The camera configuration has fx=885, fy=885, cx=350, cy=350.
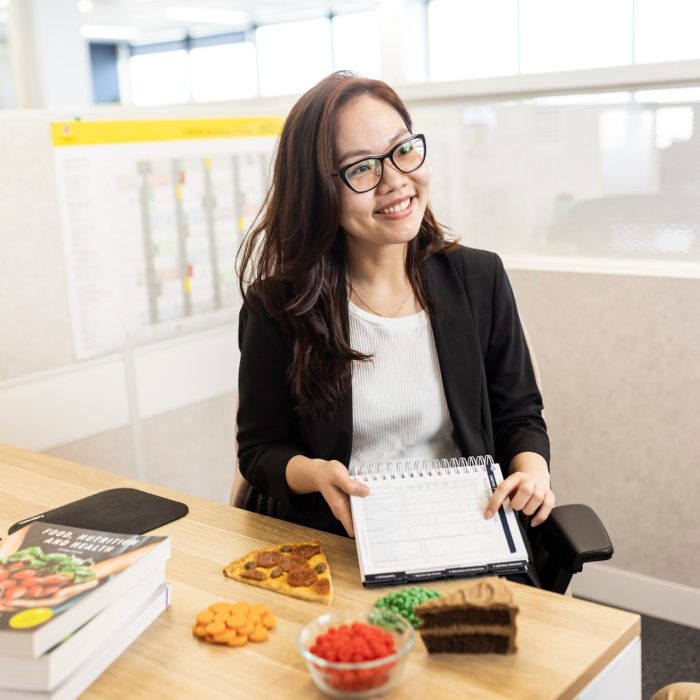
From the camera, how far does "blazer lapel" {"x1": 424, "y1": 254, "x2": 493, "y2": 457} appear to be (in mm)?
1582

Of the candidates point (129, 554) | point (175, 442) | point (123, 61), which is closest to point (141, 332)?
point (175, 442)

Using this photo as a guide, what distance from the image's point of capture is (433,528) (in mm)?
1253

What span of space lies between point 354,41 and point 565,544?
35.5ft

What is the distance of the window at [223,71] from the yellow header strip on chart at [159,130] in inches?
394

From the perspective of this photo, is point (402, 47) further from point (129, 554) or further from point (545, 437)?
point (129, 554)

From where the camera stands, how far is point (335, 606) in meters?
1.17

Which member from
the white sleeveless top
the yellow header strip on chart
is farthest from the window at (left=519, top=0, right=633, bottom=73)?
the white sleeveless top

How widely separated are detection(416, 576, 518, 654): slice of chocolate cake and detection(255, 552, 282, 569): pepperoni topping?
1.02ft

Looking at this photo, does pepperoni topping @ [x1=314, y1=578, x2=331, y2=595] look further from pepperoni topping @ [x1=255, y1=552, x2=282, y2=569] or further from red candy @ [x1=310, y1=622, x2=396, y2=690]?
red candy @ [x1=310, y1=622, x2=396, y2=690]

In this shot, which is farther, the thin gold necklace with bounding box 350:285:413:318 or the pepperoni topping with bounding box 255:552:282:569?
the thin gold necklace with bounding box 350:285:413:318

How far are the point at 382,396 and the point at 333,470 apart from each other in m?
0.28

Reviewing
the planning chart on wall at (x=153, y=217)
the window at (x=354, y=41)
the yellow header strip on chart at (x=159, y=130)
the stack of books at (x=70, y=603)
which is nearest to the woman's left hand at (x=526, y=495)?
the stack of books at (x=70, y=603)

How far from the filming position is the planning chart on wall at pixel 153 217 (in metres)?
2.18

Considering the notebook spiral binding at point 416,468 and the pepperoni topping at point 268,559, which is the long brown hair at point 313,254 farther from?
the pepperoni topping at point 268,559
